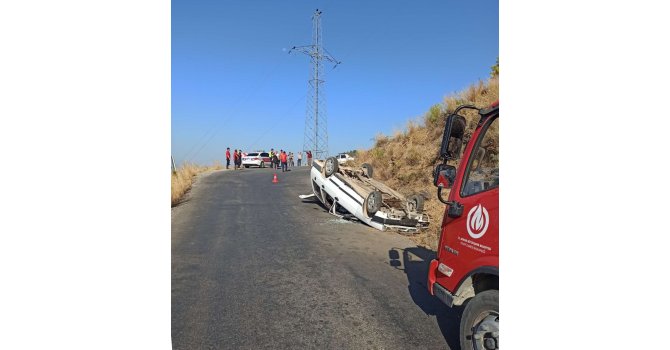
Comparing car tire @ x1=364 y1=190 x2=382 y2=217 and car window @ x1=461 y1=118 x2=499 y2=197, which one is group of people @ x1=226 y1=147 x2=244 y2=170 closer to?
car tire @ x1=364 y1=190 x2=382 y2=217

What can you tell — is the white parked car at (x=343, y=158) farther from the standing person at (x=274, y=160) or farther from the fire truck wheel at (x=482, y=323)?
the fire truck wheel at (x=482, y=323)

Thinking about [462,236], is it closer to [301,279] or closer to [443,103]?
[301,279]

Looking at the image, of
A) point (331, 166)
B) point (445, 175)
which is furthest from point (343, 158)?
point (445, 175)

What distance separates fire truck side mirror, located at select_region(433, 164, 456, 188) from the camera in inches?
116

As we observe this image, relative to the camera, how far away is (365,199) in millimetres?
9102

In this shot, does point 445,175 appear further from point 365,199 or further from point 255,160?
point 255,160

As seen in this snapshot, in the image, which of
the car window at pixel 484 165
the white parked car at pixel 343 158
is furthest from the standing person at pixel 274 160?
the car window at pixel 484 165

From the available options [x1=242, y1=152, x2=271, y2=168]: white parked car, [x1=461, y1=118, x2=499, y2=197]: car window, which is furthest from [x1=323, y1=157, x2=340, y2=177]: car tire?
[x1=242, y1=152, x2=271, y2=168]: white parked car

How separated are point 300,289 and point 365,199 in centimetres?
462

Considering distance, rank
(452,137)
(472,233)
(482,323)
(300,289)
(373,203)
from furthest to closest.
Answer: (373,203)
(300,289)
(452,137)
(472,233)
(482,323)

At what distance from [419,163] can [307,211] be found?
5.14 metres

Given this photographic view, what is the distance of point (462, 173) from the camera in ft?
9.93

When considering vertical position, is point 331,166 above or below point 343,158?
below

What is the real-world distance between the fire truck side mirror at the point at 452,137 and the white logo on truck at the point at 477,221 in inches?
17.6
